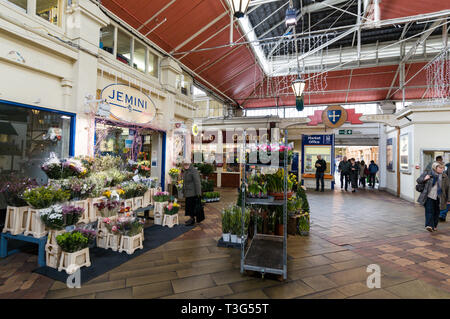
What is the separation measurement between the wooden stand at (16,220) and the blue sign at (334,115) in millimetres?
9012

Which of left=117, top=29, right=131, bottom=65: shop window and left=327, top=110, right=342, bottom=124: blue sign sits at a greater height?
left=117, top=29, right=131, bottom=65: shop window

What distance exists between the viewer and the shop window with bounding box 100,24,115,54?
5496 millimetres

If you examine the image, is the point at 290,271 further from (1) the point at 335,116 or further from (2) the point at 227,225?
(1) the point at 335,116

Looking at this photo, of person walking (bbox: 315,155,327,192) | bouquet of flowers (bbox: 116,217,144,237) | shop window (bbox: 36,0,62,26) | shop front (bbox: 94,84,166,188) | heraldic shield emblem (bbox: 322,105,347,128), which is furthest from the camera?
person walking (bbox: 315,155,327,192)

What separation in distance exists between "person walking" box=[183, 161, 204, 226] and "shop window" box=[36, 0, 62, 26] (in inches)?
140

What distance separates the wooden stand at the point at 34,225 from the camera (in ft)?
9.55

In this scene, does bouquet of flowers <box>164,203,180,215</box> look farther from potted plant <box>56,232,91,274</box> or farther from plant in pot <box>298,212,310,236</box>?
plant in pot <box>298,212,310,236</box>

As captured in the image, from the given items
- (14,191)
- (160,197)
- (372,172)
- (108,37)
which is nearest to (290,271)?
(160,197)

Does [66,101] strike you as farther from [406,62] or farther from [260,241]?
[406,62]

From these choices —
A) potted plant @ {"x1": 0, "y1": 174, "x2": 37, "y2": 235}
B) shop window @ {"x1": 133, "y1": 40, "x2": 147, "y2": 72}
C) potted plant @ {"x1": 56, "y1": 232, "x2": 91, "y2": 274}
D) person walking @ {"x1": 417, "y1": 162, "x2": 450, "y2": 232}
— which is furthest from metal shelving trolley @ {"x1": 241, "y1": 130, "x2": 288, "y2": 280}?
shop window @ {"x1": 133, "y1": 40, "x2": 147, "y2": 72}

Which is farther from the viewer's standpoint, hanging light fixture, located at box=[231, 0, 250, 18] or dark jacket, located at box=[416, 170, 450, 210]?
dark jacket, located at box=[416, 170, 450, 210]

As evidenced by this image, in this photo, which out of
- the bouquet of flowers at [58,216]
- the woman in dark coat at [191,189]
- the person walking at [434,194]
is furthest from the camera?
the woman in dark coat at [191,189]

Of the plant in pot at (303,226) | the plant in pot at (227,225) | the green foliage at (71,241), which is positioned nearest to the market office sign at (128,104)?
the green foliage at (71,241)

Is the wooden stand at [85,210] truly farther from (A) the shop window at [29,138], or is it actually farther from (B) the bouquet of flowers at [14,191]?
(A) the shop window at [29,138]
